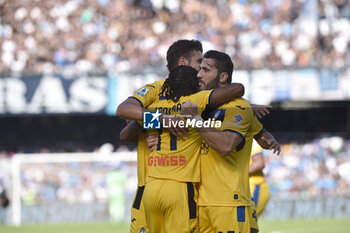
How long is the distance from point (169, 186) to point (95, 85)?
499 inches

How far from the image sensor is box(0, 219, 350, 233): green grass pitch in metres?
14.0

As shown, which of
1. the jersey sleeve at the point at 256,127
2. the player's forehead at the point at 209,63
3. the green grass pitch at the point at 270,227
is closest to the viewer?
the player's forehead at the point at 209,63

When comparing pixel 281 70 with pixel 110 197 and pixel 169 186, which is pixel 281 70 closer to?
pixel 110 197

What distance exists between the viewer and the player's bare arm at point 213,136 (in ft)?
17.4

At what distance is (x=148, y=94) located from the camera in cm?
561

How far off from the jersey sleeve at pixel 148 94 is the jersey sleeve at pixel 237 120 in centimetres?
62

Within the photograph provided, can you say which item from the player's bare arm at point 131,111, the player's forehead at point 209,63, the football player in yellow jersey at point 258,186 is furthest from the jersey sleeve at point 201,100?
the football player in yellow jersey at point 258,186

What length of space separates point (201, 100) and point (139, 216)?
1.18 meters

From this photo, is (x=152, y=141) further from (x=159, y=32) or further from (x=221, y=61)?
(x=159, y=32)

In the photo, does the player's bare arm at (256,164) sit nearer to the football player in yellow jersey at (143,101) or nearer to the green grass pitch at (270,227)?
the football player in yellow jersey at (143,101)

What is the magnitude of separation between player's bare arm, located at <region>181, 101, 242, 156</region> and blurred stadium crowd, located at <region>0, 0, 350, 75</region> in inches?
499

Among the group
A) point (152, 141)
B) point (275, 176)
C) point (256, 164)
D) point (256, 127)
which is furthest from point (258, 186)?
point (275, 176)

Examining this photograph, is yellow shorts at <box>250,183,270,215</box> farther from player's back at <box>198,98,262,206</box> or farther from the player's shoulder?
the player's shoulder

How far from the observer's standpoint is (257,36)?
62.1 ft
